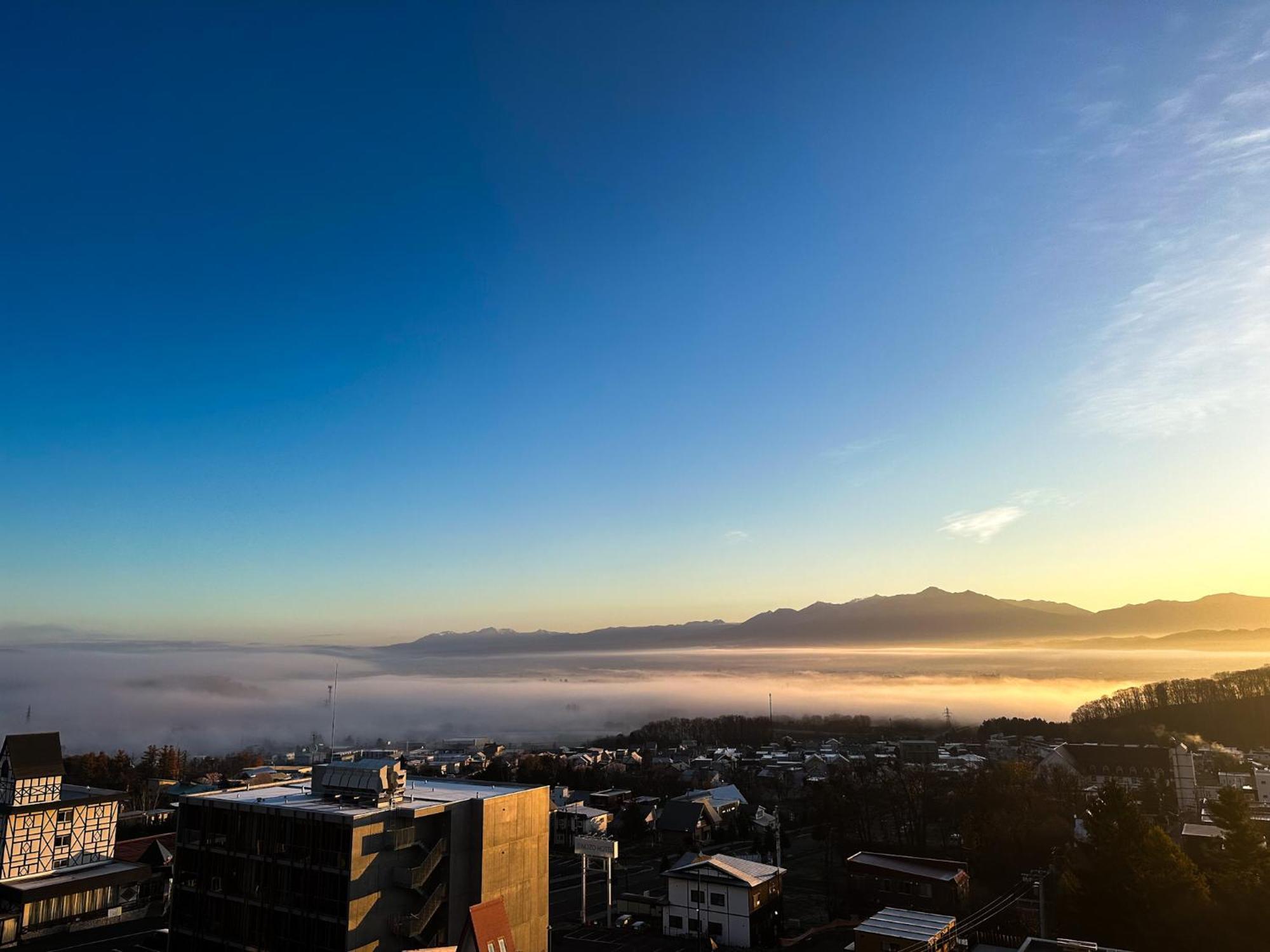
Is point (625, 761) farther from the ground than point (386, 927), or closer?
closer

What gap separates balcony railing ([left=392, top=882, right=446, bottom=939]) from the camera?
27.8 m

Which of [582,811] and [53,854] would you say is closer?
[53,854]

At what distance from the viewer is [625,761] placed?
375ft

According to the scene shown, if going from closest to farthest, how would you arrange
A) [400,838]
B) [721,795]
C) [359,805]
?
[400,838]
[359,805]
[721,795]

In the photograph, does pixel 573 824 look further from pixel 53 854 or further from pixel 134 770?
pixel 134 770

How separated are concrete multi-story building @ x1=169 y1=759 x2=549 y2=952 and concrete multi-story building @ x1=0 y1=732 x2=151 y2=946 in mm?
14093

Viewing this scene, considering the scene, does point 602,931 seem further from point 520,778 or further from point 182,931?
point 520,778

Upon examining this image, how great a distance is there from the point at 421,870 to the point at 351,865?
2980 mm

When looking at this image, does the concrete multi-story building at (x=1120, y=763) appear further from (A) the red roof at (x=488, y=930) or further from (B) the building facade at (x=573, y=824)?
(A) the red roof at (x=488, y=930)

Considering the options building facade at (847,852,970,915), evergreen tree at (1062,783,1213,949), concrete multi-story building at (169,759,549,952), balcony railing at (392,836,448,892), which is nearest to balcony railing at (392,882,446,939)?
concrete multi-story building at (169,759,549,952)

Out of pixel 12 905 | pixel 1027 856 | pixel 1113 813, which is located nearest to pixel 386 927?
pixel 12 905

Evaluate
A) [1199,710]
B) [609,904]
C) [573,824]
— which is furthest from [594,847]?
[1199,710]

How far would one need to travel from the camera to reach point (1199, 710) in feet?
362

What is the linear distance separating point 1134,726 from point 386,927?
413ft
